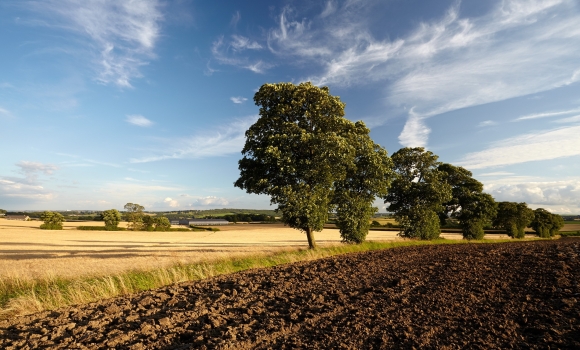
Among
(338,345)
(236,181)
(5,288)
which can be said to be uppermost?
(236,181)

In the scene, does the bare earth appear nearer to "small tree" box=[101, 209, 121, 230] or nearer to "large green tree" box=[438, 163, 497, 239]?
"large green tree" box=[438, 163, 497, 239]

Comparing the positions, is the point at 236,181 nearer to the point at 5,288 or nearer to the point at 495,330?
the point at 5,288

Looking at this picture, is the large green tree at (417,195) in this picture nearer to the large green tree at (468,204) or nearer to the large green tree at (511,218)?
the large green tree at (468,204)

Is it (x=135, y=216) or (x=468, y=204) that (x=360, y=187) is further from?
(x=135, y=216)

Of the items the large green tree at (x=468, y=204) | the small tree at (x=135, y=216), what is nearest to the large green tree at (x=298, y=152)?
the large green tree at (x=468, y=204)

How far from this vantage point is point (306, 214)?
2303 cm

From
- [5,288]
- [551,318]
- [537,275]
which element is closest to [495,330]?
[551,318]

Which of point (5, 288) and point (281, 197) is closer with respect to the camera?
point (5, 288)

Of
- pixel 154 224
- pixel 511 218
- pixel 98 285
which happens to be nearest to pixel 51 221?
pixel 154 224

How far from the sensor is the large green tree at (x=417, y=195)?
123ft

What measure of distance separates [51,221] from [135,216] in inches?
981

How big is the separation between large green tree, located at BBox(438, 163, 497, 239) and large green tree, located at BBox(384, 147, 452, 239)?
1077cm

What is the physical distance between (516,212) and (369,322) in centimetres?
6613

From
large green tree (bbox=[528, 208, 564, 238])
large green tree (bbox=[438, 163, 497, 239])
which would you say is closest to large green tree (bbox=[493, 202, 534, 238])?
large green tree (bbox=[438, 163, 497, 239])
